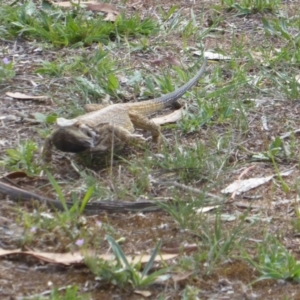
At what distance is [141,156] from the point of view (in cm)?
441

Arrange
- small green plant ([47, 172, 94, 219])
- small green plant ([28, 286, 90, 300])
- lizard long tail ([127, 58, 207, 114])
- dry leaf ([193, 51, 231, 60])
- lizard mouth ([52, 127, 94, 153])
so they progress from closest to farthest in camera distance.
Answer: small green plant ([28, 286, 90, 300])
small green plant ([47, 172, 94, 219])
lizard mouth ([52, 127, 94, 153])
lizard long tail ([127, 58, 207, 114])
dry leaf ([193, 51, 231, 60])

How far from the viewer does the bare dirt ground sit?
3.29 metres

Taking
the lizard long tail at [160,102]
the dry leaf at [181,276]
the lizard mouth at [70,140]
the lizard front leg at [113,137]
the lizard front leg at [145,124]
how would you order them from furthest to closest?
the lizard long tail at [160,102] → the lizard front leg at [145,124] → the lizard front leg at [113,137] → the lizard mouth at [70,140] → the dry leaf at [181,276]

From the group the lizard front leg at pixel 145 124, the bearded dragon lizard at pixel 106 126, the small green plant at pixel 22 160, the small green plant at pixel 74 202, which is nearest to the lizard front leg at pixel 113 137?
the bearded dragon lizard at pixel 106 126

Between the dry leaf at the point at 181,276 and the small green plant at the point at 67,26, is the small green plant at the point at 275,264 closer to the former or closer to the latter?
the dry leaf at the point at 181,276

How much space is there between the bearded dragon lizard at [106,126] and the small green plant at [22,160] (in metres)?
0.08

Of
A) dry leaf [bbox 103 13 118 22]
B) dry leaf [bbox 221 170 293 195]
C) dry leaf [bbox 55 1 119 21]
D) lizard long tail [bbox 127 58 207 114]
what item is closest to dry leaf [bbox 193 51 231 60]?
lizard long tail [bbox 127 58 207 114]

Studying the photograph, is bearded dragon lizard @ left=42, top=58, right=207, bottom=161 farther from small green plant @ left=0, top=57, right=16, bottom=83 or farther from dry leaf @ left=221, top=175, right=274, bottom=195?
small green plant @ left=0, top=57, right=16, bottom=83

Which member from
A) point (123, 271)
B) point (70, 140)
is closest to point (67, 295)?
point (123, 271)

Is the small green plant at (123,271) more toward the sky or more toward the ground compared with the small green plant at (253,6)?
more toward the sky

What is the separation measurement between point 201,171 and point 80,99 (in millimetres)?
1151

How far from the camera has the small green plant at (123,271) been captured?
3.21 metres

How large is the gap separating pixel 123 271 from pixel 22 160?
1.19 meters

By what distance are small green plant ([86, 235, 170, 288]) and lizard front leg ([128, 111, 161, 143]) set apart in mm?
1348
